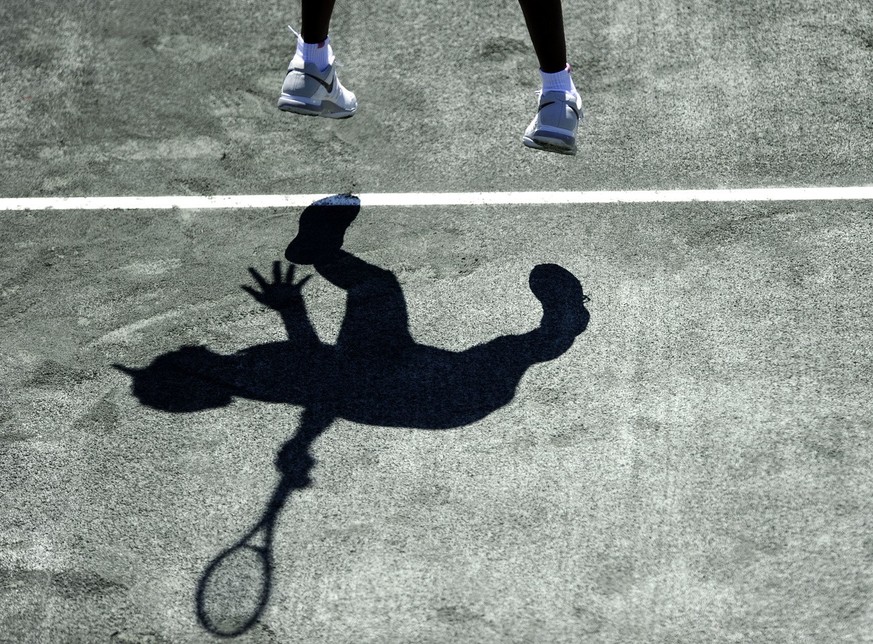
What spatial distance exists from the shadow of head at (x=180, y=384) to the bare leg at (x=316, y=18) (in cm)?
187

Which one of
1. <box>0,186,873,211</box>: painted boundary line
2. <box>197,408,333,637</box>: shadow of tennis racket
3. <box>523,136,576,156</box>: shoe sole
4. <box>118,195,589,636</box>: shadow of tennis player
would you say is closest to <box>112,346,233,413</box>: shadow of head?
<box>118,195,589,636</box>: shadow of tennis player

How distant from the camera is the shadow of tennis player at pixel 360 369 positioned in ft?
16.6

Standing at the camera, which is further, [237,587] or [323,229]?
[323,229]

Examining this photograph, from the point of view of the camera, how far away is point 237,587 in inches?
175

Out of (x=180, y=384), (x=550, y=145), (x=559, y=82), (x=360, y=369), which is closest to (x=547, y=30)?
(x=559, y=82)

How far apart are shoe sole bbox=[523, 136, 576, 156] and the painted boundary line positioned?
37cm

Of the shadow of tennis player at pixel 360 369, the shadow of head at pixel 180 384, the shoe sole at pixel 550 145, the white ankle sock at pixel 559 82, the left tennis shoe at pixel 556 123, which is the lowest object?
the shadow of head at pixel 180 384

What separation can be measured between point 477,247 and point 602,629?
7.82 feet

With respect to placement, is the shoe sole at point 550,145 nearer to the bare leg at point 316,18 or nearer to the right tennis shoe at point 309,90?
the right tennis shoe at point 309,90

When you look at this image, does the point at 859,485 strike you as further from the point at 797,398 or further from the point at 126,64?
the point at 126,64

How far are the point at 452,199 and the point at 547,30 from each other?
3.68ft

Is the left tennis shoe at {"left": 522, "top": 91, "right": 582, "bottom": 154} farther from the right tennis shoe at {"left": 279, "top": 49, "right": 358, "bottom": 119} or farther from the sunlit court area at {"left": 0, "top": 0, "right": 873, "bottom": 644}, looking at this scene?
the right tennis shoe at {"left": 279, "top": 49, "right": 358, "bottom": 119}

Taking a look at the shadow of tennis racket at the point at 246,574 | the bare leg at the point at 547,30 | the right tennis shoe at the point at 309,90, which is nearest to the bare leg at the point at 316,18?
the right tennis shoe at the point at 309,90

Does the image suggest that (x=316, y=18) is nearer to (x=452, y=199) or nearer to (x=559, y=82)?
(x=452, y=199)
